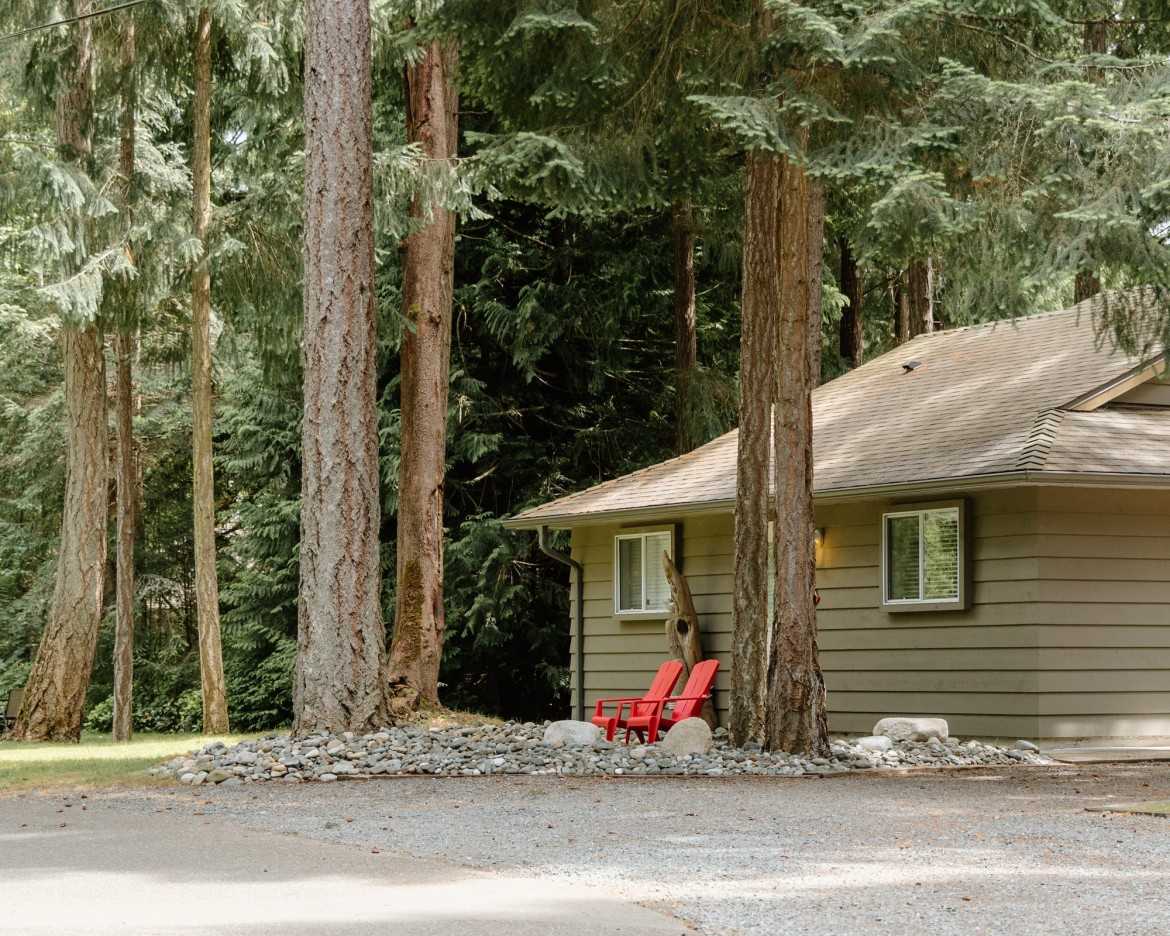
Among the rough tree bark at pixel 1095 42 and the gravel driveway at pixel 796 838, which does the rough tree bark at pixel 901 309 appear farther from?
the gravel driveway at pixel 796 838

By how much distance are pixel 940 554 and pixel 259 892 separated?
9.32 meters

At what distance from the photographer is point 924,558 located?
1395cm

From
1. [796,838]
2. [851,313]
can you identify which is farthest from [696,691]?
[851,313]

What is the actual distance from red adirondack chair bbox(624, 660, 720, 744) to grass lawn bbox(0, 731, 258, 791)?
377cm

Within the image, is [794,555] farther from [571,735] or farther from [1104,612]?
[1104,612]

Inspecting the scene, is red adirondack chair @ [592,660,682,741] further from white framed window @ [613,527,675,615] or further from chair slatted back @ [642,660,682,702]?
white framed window @ [613,527,675,615]

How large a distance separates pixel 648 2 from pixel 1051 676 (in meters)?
6.53

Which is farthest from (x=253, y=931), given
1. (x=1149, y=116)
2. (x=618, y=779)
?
(x=1149, y=116)

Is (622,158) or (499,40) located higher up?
(499,40)

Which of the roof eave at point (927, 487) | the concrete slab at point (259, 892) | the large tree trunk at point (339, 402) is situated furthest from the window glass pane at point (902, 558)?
the concrete slab at point (259, 892)

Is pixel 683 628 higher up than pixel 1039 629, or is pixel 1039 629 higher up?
pixel 1039 629

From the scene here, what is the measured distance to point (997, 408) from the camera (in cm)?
1428

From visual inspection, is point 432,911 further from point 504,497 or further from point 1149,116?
point 504,497

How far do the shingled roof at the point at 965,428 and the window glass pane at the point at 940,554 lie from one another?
0.57 metres
